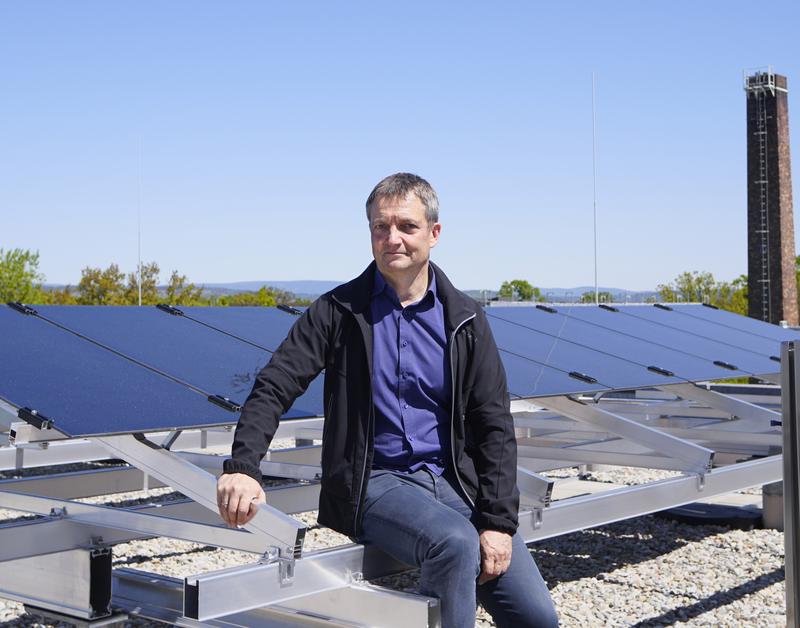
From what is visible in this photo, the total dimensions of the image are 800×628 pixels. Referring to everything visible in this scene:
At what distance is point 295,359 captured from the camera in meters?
3.63

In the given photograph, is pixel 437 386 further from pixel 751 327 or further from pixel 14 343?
pixel 751 327

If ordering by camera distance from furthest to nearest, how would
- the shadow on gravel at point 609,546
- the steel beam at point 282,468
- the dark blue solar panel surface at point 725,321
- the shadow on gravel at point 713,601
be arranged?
the dark blue solar panel surface at point 725,321, the shadow on gravel at point 609,546, the steel beam at point 282,468, the shadow on gravel at point 713,601

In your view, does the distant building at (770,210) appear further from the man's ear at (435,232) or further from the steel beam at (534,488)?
the man's ear at (435,232)

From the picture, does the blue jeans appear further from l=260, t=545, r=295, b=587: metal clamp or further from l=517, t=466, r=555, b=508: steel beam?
l=517, t=466, r=555, b=508: steel beam

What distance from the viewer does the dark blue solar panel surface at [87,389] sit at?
14.0ft

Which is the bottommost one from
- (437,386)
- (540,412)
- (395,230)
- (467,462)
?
(540,412)

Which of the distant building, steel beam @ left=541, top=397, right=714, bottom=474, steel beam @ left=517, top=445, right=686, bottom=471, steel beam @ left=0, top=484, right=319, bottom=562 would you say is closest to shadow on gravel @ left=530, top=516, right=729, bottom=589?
steel beam @ left=517, top=445, right=686, bottom=471

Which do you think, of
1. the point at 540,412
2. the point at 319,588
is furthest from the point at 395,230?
the point at 540,412

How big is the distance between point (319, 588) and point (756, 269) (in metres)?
48.0

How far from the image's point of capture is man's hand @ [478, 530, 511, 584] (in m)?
3.53

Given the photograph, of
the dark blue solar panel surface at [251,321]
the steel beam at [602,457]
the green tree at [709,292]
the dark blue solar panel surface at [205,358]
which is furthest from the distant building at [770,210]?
the dark blue solar panel surface at [251,321]

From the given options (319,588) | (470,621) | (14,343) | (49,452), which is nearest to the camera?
(470,621)

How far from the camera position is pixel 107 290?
120 ft

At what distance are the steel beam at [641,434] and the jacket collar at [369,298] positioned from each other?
2.76 meters
